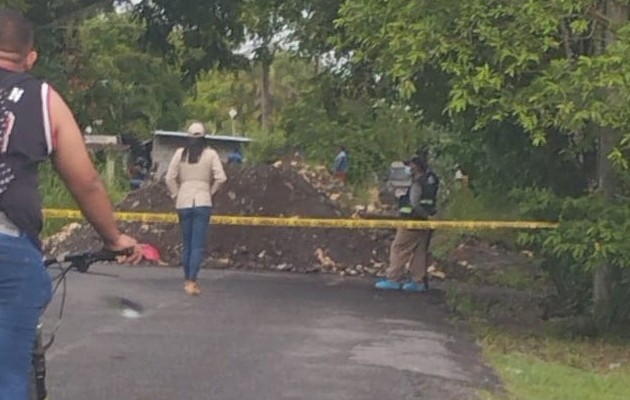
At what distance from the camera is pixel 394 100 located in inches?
648

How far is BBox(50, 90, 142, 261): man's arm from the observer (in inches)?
184

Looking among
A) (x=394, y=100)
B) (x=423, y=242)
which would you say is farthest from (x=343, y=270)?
(x=394, y=100)

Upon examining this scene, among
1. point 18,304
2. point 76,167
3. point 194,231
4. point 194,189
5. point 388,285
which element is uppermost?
point 76,167

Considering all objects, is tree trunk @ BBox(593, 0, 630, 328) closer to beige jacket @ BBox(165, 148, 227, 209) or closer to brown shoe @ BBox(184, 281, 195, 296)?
beige jacket @ BBox(165, 148, 227, 209)

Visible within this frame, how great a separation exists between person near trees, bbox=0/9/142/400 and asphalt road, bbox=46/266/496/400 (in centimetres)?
126

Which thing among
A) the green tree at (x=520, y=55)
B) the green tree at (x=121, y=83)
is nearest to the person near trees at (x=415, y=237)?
the green tree at (x=520, y=55)

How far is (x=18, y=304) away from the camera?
15.1 ft

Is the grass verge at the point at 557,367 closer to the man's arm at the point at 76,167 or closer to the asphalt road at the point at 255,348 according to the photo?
the asphalt road at the point at 255,348

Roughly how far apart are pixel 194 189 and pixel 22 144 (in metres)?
9.23

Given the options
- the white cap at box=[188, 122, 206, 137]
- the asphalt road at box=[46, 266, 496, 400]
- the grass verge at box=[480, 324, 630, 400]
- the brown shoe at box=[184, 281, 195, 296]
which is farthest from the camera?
the brown shoe at box=[184, 281, 195, 296]

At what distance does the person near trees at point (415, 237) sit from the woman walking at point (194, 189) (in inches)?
147

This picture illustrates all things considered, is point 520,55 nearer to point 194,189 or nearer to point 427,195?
point 194,189

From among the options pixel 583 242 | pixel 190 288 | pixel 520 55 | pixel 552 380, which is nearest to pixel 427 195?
pixel 190 288

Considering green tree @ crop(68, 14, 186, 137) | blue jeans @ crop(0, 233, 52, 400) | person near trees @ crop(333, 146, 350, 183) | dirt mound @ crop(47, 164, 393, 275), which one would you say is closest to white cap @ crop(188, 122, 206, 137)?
dirt mound @ crop(47, 164, 393, 275)
